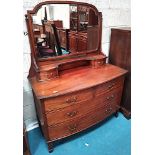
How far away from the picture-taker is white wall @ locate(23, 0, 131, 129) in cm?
170

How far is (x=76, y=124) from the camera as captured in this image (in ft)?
5.49

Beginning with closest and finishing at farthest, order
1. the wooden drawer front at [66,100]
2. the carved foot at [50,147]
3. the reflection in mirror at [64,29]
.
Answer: the wooden drawer front at [66,100] → the reflection in mirror at [64,29] → the carved foot at [50,147]

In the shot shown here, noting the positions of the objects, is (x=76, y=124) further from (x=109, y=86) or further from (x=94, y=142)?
(x=109, y=86)

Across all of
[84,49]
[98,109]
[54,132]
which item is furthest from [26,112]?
[84,49]

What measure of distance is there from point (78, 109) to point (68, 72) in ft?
1.50

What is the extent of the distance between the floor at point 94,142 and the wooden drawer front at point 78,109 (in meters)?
0.40

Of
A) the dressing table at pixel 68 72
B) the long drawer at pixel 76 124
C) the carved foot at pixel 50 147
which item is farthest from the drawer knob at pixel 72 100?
the carved foot at pixel 50 147

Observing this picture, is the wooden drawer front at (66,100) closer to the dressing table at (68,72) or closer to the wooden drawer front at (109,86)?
the dressing table at (68,72)

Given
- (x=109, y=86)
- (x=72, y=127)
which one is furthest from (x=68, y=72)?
(x=72, y=127)

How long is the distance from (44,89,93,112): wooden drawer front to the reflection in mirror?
0.52 meters

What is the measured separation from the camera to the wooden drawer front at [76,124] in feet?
5.16

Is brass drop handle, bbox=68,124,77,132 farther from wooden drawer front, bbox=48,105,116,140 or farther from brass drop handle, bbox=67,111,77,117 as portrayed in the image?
brass drop handle, bbox=67,111,77,117
